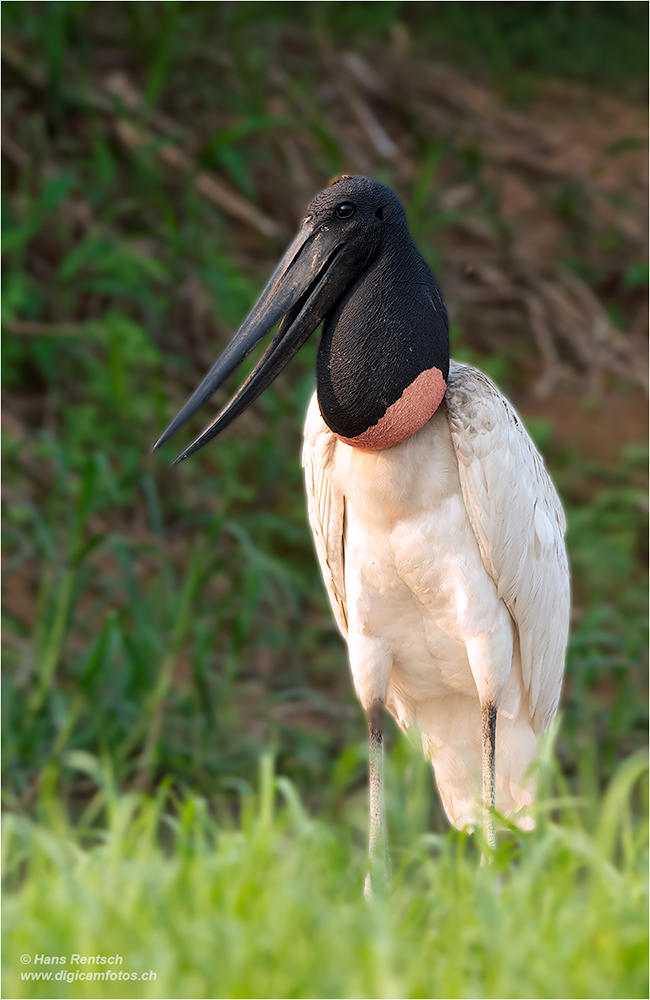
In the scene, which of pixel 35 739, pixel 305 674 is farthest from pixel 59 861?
pixel 305 674

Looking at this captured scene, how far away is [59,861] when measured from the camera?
198cm

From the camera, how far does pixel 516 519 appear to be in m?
2.77

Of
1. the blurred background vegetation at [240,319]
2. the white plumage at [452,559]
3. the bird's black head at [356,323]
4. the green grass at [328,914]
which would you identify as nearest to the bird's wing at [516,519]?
the white plumage at [452,559]

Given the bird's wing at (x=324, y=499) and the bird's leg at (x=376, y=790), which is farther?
the bird's wing at (x=324, y=499)

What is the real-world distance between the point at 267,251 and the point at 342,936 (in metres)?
5.09

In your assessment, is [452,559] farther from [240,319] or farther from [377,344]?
[240,319]

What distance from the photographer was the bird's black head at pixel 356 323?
2.51m

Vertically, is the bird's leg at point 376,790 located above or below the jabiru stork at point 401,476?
below

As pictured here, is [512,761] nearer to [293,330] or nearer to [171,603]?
[293,330]

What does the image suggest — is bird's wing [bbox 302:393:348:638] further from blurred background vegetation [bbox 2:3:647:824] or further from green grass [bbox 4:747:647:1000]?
blurred background vegetation [bbox 2:3:647:824]

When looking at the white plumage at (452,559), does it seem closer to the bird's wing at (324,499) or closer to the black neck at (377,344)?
the bird's wing at (324,499)

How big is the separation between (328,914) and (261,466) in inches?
Result: 147

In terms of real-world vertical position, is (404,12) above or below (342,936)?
above

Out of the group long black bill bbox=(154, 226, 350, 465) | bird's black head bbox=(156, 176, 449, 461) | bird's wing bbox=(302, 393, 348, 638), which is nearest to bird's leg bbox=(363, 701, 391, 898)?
bird's wing bbox=(302, 393, 348, 638)
